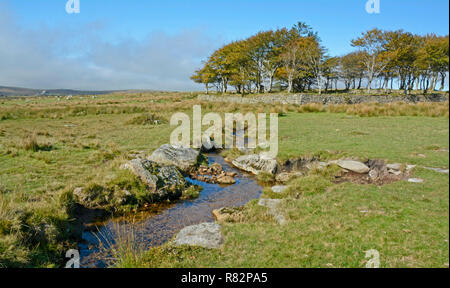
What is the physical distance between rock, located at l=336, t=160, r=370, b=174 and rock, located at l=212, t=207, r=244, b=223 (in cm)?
504

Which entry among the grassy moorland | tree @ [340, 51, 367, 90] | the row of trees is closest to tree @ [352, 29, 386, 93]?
the row of trees

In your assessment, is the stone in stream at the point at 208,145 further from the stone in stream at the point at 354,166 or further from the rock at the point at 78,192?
the rock at the point at 78,192

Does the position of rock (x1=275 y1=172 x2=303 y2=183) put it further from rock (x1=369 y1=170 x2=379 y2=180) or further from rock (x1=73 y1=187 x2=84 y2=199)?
rock (x1=73 y1=187 x2=84 y2=199)

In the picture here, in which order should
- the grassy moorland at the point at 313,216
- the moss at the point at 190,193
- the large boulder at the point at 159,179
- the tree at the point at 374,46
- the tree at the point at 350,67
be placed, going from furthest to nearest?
the tree at the point at 350,67 → the tree at the point at 374,46 → the moss at the point at 190,193 → the large boulder at the point at 159,179 → the grassy moorland at the point at 313,216

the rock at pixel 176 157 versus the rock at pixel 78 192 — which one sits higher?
the rock at pixel 176 157

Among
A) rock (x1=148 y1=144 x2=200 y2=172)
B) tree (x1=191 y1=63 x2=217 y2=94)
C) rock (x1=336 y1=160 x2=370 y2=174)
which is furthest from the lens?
tree (x1=191 y1=63 x2=217 y2=94)

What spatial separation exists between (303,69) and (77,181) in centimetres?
5061

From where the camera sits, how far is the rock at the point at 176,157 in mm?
11836

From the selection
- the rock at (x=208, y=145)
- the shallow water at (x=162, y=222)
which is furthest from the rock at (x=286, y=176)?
the rock at (x=208, y=145)

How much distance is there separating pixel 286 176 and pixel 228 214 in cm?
438

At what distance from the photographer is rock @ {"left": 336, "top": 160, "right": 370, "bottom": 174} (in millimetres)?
9875

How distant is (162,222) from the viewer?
7.64m

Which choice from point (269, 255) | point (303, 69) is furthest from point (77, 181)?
point (303, 69)

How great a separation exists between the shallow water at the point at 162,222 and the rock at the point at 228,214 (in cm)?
22
